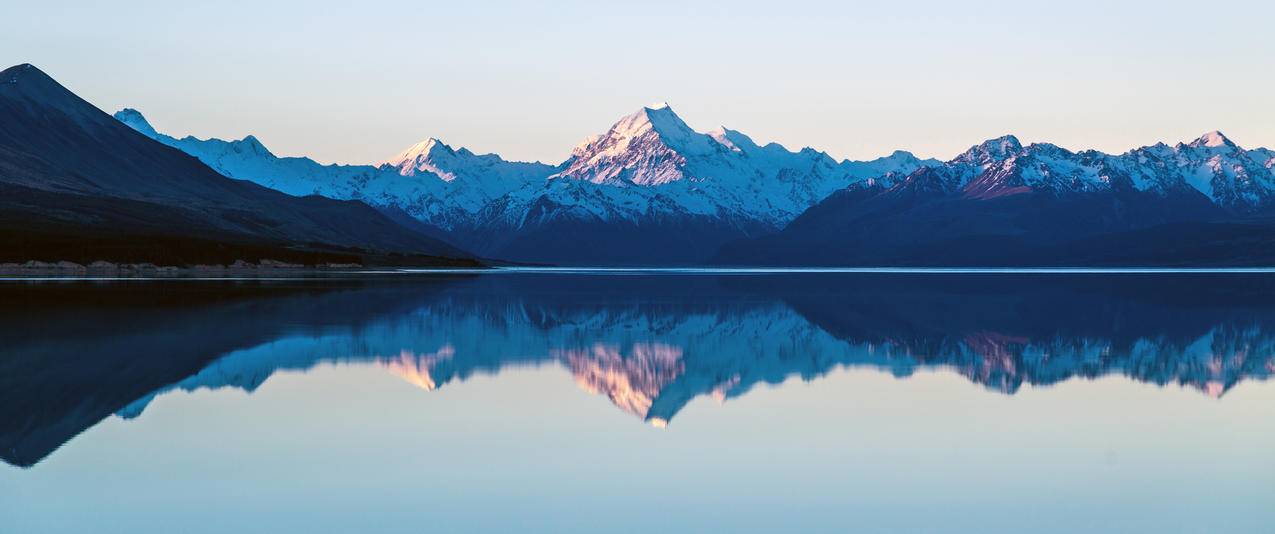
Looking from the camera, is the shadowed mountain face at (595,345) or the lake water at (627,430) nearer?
the lake water at (627,430)

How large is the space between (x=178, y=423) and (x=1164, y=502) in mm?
21586

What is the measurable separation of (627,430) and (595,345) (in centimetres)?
2518

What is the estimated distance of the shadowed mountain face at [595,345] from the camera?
38.2 m

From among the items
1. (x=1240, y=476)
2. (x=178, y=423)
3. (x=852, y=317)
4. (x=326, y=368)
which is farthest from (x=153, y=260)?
(x=1240, y=476)

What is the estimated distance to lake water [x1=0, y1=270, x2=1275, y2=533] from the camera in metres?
21.7

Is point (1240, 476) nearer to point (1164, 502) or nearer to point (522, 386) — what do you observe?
point (1164, 502)

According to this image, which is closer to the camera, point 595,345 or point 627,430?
point 627,430

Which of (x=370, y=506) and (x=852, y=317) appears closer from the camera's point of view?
(x=370, y=506)

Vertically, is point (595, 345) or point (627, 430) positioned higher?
point (595, 345)

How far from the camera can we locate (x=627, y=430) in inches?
1204

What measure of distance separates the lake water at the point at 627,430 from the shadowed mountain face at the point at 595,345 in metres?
0.26

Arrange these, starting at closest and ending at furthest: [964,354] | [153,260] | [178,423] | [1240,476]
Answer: [1240,476] < [178,423] < [964,354] < [153,260]

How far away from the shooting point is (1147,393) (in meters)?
38.1

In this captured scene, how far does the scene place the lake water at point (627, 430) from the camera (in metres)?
21.7
